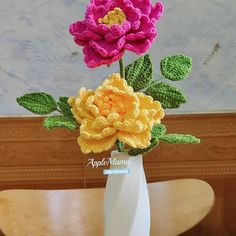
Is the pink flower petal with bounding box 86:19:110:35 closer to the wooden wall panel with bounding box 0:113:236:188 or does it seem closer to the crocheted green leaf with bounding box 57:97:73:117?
the crocheted green leaf with bounding box 57:97:73:117

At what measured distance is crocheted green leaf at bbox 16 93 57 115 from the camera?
2.79 ft

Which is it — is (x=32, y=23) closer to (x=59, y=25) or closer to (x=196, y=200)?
(x=59, y=25)

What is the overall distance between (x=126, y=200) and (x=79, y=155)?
36.3 inches

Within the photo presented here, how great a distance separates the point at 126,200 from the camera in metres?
0.83

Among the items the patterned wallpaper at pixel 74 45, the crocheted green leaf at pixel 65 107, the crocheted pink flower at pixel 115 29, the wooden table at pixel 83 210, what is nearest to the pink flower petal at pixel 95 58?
the crocheted pink flower at pixel 115 29

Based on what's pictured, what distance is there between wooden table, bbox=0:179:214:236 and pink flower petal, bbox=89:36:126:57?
0.59 meters

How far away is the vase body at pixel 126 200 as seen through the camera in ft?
2.73

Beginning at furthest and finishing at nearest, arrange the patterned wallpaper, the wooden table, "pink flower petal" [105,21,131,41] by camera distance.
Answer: the patterned wallpaper, the wooden table, "pink flower petal" [105,21,131,41]

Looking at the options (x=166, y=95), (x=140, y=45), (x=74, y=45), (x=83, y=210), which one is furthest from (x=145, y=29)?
(x=74, y=45)

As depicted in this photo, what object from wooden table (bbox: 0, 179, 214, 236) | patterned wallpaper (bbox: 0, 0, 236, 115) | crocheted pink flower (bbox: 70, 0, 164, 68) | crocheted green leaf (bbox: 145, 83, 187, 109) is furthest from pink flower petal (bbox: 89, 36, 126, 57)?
patterned wallpaper (bbox: 0, 0, 236, 115)

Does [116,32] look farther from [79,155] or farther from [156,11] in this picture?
[79,155]

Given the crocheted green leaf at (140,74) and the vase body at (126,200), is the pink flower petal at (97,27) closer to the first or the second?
the crocheted green leaf at (140,74)

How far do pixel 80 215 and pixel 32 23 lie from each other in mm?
747

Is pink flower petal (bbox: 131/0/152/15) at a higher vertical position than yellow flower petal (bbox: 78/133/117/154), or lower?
higher
